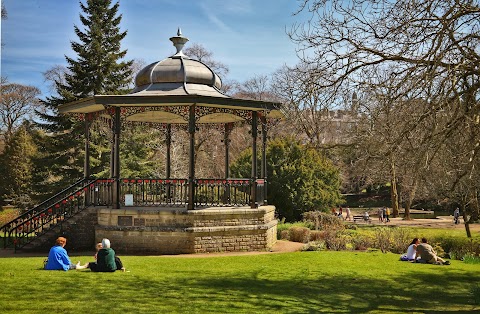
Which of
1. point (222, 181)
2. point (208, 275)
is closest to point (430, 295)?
point (208, 275)

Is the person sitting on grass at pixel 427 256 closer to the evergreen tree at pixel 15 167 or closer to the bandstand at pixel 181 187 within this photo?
the bandstand at pixel 181 187

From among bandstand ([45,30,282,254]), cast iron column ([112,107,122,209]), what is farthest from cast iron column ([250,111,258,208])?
cast iron column ([112,107,122,209])

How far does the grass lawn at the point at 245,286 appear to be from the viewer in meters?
9.00

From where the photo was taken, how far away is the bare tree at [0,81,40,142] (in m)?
42.8

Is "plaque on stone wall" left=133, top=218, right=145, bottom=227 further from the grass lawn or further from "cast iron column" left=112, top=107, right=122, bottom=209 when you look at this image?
the grass lawn

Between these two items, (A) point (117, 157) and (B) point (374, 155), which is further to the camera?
(A) point (117, 157)

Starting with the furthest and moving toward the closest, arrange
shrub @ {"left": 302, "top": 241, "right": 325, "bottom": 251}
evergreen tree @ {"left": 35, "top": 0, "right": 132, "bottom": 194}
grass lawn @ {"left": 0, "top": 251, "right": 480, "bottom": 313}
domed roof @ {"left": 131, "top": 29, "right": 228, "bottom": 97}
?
evergreen tree @ {"left": 35, "top": 0, "right": 132, "bottom": 194} → domed roof @ {"left": 131, "top": 29, "right": 228, "bottom": 97} → shrub @ {"left": 302, "top": 241, "right": 325, "bottom": 251} → grass lawn @ {"left": 0, "top": 251, "right": 480, "bottom": 313}

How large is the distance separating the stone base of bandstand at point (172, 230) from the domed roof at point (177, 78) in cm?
395

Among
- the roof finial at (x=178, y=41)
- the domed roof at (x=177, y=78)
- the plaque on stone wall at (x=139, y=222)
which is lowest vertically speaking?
the plaque on stone wall at (x=139, y=222)

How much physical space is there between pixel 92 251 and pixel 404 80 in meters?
11.6

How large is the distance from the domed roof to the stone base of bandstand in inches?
156

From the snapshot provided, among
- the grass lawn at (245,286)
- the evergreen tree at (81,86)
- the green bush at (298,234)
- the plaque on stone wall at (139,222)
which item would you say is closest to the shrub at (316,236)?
the green bush at (298,234)

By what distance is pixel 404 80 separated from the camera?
8.31 meters

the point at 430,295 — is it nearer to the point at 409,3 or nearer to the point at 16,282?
the point at 409,3
